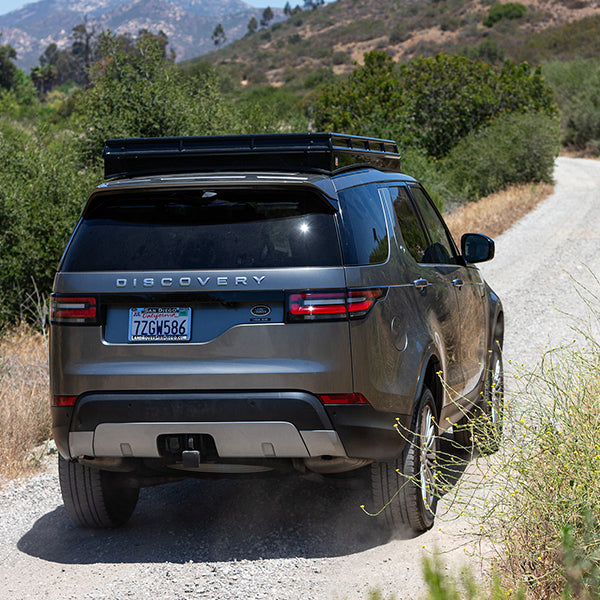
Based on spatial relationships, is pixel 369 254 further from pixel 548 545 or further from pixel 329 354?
pixel 548 545

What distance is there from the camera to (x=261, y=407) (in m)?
3.84

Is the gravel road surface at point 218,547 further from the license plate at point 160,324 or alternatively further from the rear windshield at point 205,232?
the rear windshield at point 205,232

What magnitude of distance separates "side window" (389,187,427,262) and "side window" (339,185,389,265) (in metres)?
0.30

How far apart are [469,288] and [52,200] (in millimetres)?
8417

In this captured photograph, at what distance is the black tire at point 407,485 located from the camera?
4246 mm

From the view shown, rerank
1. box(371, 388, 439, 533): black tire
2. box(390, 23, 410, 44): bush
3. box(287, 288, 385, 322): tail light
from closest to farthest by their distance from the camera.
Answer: box(287, 288, 385, 322): tail light, box(371, 388, 439, 533): black tire, box(390, 23, 410, 44): bush

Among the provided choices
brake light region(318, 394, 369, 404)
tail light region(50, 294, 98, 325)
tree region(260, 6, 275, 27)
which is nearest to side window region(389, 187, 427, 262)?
brake light region(318, 394, 369, 404)

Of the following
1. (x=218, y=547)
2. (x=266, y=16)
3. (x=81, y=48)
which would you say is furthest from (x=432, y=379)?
Result: (x=266, y=16)

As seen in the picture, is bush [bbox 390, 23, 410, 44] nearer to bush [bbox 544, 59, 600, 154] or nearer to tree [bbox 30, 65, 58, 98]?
bush [bbox 544, 59, 600, 154]

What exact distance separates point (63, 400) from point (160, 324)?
62 centimetres

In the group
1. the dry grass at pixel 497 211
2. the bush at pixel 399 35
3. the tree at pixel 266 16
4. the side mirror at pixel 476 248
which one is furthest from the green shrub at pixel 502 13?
the side mirror at pixel 476 248

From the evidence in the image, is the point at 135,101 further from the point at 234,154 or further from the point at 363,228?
the point at 363,228

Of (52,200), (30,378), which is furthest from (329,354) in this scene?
(52,200)

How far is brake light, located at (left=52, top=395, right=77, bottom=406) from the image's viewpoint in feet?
13.3
